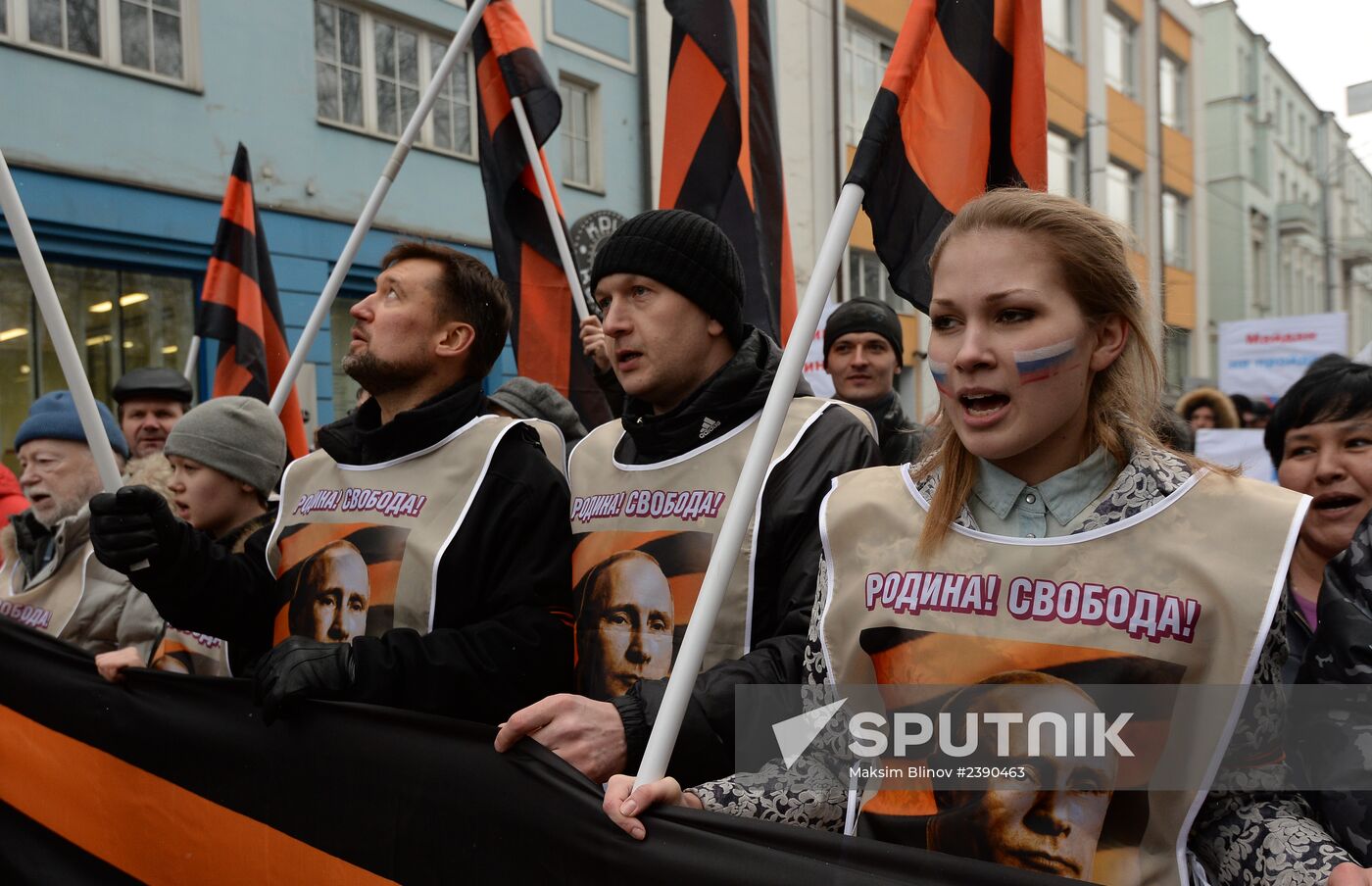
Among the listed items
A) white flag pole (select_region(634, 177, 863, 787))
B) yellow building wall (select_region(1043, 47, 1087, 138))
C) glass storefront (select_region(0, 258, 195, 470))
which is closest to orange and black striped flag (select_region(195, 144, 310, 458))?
glass storefront (select_region(0, 258, 195, 470))

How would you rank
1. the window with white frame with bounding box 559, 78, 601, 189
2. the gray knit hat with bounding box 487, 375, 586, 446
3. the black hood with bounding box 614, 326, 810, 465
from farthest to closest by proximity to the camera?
the window with white frame with bounding box 559, 78, 601, 189 < the gray knit hat with bounding box 487, 375, 586, 446 < the black hood with bounding box 614, 326, 810, 465

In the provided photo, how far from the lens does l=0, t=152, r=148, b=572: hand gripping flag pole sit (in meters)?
2.53

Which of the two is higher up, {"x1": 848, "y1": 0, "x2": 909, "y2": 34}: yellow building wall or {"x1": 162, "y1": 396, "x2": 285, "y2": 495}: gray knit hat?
{"x1": 848, "y1": 0, "x2": 909, "y2": 34}: yellow building wall

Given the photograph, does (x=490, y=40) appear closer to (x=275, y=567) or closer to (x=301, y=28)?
(x=275, y=567)

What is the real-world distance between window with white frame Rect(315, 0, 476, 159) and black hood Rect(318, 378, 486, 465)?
7.70 m

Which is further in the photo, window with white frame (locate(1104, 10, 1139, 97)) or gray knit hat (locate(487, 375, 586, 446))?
window with white frame (locate(1104, 10, 1139, 97))

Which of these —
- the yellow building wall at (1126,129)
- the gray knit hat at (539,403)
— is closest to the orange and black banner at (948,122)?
the gray knit hat at (539,403)

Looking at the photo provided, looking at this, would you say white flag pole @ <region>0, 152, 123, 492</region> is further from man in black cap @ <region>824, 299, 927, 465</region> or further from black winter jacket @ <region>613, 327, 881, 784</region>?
man in black cap @ <region>824, 299, 927, 465</region>

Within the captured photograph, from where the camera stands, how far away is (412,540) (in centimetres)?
246

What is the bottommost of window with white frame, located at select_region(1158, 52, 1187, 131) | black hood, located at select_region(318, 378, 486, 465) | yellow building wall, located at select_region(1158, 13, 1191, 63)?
black hood, located at select_region(318, 378, 486, 465)

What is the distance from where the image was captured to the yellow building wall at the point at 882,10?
1642cm

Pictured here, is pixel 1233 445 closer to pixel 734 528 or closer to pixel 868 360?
pixel 868 360

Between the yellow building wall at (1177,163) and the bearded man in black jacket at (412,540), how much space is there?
25.7m

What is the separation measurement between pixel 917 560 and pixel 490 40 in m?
3.63
